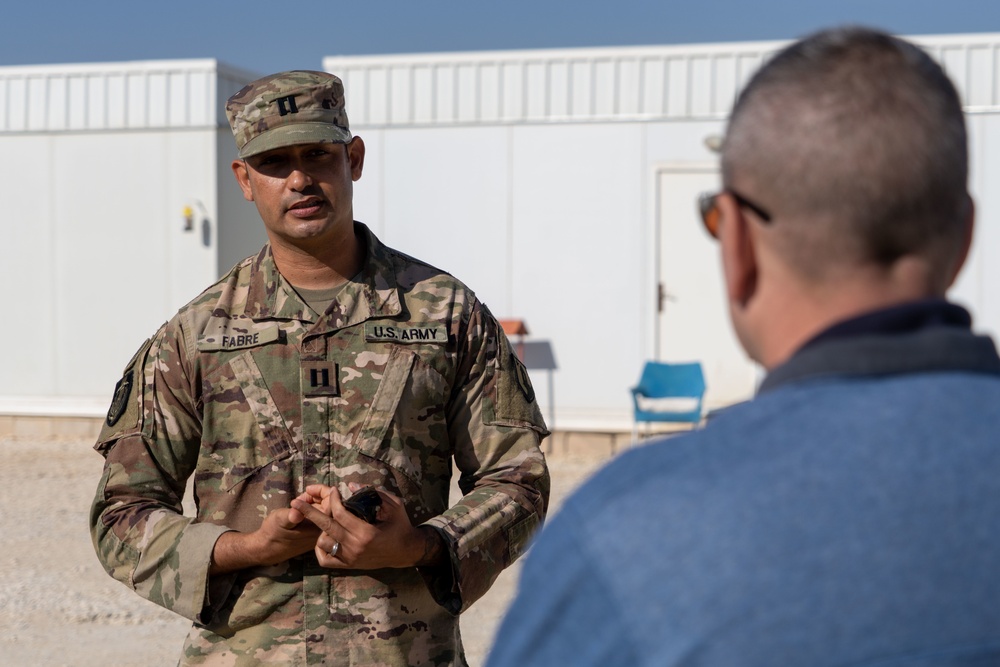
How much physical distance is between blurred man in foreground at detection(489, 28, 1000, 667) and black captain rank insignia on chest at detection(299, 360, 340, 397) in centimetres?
156

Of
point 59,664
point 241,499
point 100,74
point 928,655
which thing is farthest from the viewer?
point 100,74

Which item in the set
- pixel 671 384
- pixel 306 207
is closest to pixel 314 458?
pixel 306 207

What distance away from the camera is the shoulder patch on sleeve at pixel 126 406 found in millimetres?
2613

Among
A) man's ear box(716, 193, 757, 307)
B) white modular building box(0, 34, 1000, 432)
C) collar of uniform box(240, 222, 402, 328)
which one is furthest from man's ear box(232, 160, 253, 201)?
white modular building box(0, 34, 1000, 432)

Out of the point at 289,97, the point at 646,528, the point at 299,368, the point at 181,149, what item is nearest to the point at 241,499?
the point at 299,368

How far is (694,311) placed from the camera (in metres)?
12.0

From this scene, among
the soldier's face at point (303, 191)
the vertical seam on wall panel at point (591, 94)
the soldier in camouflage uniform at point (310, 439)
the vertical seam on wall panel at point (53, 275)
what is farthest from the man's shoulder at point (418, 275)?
the vertical seam on wall panel at point (53, 275)

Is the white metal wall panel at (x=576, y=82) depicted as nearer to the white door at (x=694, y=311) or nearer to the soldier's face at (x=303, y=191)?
the white door at (x=694, y=311)

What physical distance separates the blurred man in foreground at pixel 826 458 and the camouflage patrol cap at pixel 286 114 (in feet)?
5.56

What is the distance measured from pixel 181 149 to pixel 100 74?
118 centimetres

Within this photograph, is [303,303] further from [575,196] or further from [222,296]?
[575,196]

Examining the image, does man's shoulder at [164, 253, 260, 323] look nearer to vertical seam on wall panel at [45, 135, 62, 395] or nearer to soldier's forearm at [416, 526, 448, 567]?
soldier's forearm at [416, 526, 448, 567]

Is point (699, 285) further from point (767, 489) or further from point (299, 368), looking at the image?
point (767, 489)

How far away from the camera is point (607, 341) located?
12.0 meters
